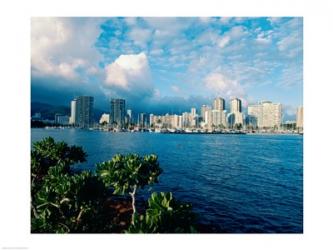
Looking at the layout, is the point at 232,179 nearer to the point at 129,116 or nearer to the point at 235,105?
the point at 235,105

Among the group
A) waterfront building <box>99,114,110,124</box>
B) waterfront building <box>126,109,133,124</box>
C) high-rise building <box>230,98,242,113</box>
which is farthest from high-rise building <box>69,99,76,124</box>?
high-rise building <box>230,98,242,113</box>

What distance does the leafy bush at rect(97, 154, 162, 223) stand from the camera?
21.8 ft

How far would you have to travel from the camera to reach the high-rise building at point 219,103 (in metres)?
12.0

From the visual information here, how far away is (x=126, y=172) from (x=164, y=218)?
94.0 inches

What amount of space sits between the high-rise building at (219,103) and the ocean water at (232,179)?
3.47m

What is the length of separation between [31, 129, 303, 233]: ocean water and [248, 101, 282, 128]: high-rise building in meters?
1.87

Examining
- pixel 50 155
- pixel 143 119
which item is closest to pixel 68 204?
pixel 50 155

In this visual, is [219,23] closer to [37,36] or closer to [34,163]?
[37,36]

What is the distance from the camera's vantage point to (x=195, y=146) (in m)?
24.8
